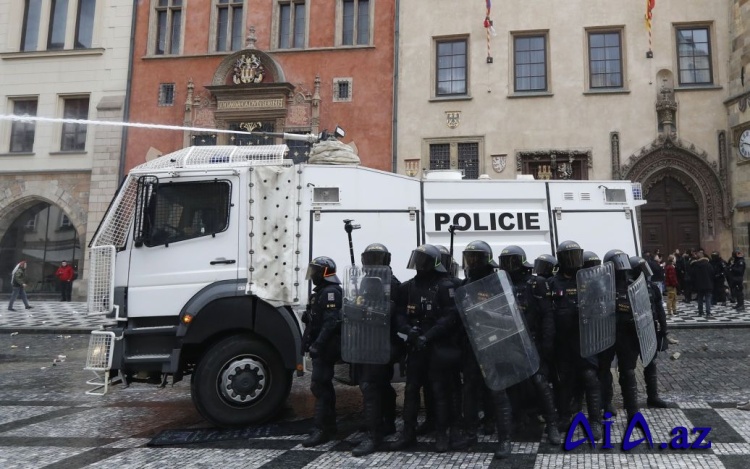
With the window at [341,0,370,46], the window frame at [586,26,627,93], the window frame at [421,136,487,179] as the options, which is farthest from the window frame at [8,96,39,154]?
the window frame at [586,26,627,93]

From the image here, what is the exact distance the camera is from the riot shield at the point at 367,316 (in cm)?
529

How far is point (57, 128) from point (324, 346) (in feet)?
70.0

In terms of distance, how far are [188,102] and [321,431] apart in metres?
18.3

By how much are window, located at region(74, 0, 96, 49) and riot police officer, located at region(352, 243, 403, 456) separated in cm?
2194

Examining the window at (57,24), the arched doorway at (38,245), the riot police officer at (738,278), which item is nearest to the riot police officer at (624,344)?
the riot police officer at (738,278)

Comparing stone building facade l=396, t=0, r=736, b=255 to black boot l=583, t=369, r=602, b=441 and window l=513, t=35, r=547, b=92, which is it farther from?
black boot l=583, t=369, r=602, b=441

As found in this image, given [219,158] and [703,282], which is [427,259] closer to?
[219,158]

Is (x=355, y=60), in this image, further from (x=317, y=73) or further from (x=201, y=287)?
(x=201, y=287)

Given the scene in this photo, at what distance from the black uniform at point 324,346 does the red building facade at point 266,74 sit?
47.7ft

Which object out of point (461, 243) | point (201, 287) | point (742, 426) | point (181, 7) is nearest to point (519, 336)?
point (461, 243)

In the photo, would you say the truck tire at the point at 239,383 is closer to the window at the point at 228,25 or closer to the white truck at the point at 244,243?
the white truck at the point at 244,243

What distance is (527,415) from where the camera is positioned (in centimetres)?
592

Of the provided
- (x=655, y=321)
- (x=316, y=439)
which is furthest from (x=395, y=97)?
(x=316, y=439)

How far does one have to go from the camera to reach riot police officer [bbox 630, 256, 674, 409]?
6.12 metres
